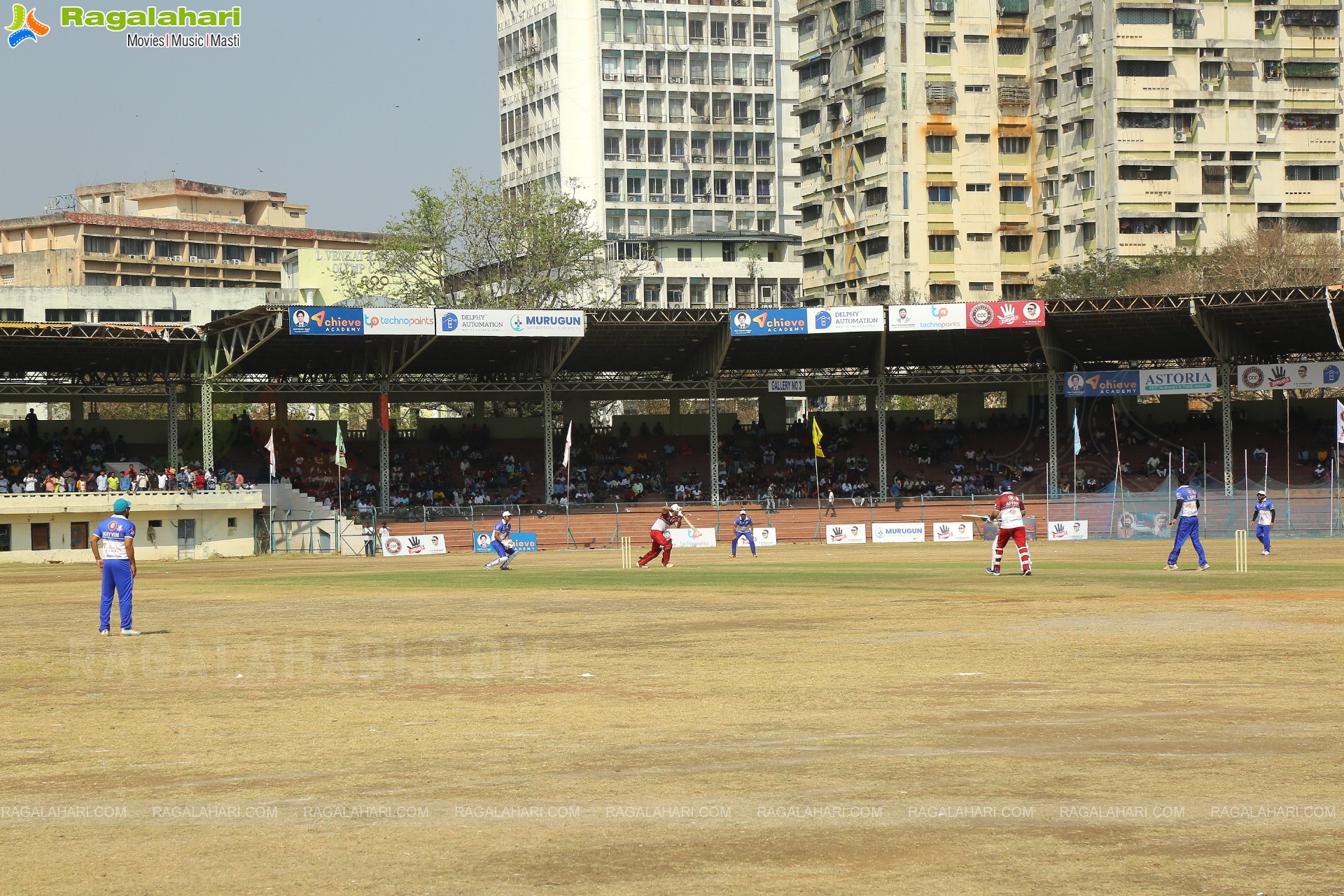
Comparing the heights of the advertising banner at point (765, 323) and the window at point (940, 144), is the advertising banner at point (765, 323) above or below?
below

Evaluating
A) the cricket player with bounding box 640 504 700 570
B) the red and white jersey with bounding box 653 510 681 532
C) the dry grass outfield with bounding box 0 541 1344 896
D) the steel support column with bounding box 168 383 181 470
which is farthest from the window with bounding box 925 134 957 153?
the dry grass outfield with bounding box 0 541 1344 896

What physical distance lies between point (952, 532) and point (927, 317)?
31.7 ft

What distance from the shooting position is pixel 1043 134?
375 feet

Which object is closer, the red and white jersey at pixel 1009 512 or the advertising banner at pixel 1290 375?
the red and white jersey at pixel 1009 512

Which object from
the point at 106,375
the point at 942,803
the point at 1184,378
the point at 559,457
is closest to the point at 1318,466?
the point at 1184,378

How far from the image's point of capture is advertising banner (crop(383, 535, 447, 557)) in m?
57.5

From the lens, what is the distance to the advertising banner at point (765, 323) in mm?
63906

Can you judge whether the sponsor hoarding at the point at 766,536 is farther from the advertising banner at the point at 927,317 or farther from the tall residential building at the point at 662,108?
the tall residential building at the point at 662,108

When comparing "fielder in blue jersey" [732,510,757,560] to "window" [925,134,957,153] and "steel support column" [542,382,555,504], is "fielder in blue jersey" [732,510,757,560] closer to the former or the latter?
"steel support column" [542,382,555,504]

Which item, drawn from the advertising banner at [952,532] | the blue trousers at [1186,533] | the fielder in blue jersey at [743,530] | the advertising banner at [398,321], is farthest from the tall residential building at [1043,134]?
the blue trousers at [1186,533]

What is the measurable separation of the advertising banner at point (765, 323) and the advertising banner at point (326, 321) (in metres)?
15.8

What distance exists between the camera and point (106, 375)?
6688 centimetres

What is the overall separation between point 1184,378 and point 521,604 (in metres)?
47.0

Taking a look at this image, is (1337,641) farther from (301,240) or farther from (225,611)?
A: (301,240)
